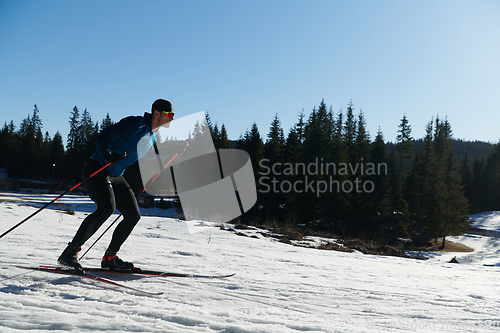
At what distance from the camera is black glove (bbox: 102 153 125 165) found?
2.70m

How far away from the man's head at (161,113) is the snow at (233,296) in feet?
5.31

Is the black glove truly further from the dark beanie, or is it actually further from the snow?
the snow

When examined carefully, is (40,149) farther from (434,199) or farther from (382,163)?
(434,199)

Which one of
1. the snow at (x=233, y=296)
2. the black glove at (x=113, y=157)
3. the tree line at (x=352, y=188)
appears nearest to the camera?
the snow at (x=233, y=296)

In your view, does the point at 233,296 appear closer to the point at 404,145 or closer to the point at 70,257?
the point at 70,257

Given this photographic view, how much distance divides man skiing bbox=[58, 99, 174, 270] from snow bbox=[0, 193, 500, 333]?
0.95 ft

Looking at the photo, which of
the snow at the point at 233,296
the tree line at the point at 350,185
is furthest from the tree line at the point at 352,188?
the snow at the point at 233,296

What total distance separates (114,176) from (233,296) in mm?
1693

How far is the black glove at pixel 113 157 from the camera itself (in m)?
2.70

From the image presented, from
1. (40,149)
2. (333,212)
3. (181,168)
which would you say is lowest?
(333,212)

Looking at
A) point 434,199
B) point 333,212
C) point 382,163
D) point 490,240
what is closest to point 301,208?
point 333,212

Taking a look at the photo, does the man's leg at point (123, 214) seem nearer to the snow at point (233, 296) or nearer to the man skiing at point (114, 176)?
the man skiing at point (114, 176)

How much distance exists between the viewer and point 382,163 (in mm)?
34125

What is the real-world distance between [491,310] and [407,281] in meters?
1.34
